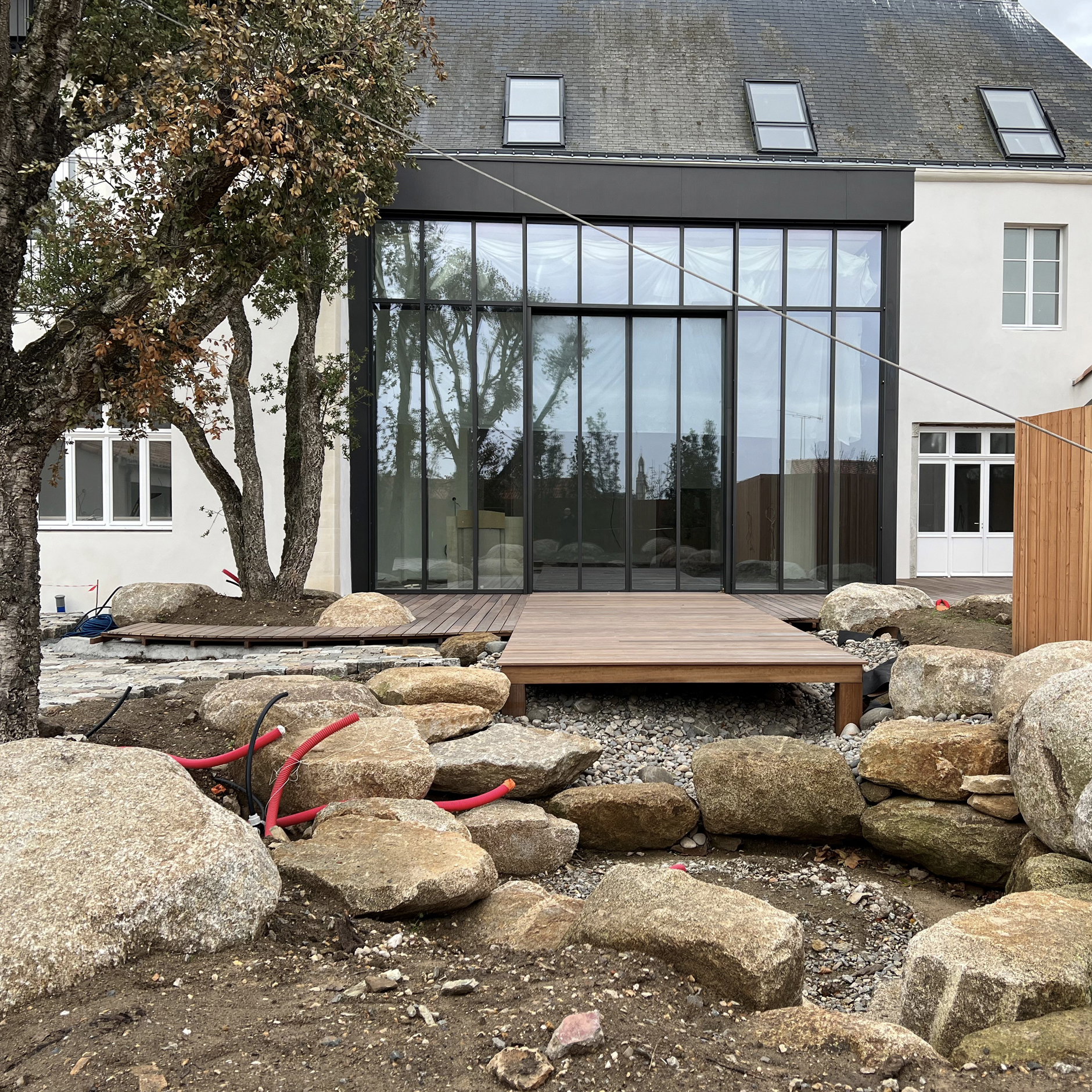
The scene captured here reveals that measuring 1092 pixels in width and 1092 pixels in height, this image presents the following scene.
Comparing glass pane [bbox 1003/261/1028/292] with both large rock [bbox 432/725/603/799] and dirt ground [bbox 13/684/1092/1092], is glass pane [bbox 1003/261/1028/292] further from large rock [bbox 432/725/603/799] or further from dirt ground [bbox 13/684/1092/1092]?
dirt ground [bbox 13/684/1092/1092]

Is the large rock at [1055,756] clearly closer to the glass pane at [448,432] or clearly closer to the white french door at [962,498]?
the glass pane at [448,432]

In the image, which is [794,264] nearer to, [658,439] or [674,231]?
[674,231]

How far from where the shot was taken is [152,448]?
1184cm

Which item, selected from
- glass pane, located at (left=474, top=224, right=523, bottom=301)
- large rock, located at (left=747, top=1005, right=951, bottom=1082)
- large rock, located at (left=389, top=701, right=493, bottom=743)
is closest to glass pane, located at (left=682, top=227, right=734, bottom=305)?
glass pane, located at (left=474, top=224, right=523, bottom=301)

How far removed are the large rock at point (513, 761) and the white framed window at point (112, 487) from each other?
853 cm

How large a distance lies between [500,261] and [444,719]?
698 centimetres

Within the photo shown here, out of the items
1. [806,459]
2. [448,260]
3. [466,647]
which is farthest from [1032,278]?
[466,647]

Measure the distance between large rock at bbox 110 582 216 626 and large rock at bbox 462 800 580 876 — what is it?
575cm

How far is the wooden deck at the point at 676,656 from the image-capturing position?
5.63 meters

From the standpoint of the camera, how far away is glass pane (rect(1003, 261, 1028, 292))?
46.0 feet

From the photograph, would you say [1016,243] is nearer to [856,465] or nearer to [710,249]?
[856,465]

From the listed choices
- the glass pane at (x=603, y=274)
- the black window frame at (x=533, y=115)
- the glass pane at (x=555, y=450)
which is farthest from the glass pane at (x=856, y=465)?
the black window frame at (x=533, y=115)

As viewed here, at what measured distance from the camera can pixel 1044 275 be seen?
1405cm

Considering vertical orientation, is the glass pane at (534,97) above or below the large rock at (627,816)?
above
